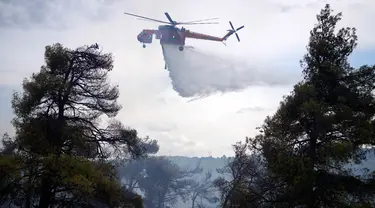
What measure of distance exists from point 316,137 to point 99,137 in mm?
8196

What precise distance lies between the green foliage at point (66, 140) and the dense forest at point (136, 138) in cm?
4

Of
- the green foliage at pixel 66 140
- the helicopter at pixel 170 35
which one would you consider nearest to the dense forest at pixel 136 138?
the green foliage at pixel 66 140

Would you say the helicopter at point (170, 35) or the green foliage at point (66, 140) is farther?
the helicopter at point (170, 35)

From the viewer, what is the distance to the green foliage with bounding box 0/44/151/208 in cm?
1159

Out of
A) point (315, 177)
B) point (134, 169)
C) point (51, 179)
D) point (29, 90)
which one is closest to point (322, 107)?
point (315, 177)

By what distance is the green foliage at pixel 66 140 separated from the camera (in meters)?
11.6

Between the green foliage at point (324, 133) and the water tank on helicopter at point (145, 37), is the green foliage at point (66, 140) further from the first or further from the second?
the water tank on helicopter at point (145, 37)

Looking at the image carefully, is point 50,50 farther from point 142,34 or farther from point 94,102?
point 142,34

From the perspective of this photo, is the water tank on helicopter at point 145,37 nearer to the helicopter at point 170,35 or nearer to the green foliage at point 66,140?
the helicopter at point 170,35

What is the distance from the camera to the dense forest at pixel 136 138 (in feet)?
39.2

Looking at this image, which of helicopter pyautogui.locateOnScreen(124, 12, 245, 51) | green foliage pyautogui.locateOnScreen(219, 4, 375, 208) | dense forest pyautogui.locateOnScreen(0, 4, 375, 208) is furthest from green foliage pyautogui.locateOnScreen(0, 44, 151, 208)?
helicopter pyautogui.locateOnScreen(124, 12, 245, 51)

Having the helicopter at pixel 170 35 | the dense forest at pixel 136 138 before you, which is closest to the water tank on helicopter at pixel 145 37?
the helicopter at pixel 170 35

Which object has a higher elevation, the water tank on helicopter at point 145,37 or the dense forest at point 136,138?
the water tank on helicopter at point 145,37

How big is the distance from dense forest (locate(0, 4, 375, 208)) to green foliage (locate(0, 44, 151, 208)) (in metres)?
0.04
